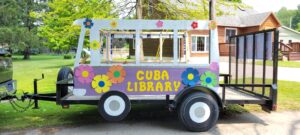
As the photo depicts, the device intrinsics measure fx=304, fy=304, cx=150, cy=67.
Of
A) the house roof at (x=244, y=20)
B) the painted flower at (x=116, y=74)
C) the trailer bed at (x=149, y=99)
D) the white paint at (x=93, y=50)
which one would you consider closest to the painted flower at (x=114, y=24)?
the white paint at (x=93, y=50)

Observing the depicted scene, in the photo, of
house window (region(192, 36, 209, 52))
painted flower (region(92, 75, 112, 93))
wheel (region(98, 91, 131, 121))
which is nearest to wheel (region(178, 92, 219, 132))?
wheel (region(98, 91, 131, 121))

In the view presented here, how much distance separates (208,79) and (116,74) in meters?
1.75

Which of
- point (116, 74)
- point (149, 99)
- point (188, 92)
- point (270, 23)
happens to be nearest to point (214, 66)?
point (188, 92)

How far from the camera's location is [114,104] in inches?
223

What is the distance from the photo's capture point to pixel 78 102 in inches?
226

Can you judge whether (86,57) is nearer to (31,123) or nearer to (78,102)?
(78,102)

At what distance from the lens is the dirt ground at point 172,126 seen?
5809mm

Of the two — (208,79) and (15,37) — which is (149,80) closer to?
(208,79)

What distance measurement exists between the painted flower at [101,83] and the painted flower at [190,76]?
1.41 metres

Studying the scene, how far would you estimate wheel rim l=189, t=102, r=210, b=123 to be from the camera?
5.69 metres

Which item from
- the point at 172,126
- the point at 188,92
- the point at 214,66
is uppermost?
the point at 214,66

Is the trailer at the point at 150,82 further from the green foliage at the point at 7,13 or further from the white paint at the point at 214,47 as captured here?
the green foliage at the point at 7,13

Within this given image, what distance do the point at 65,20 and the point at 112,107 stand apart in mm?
7194

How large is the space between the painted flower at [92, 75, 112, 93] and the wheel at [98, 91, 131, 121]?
0.52 feet
